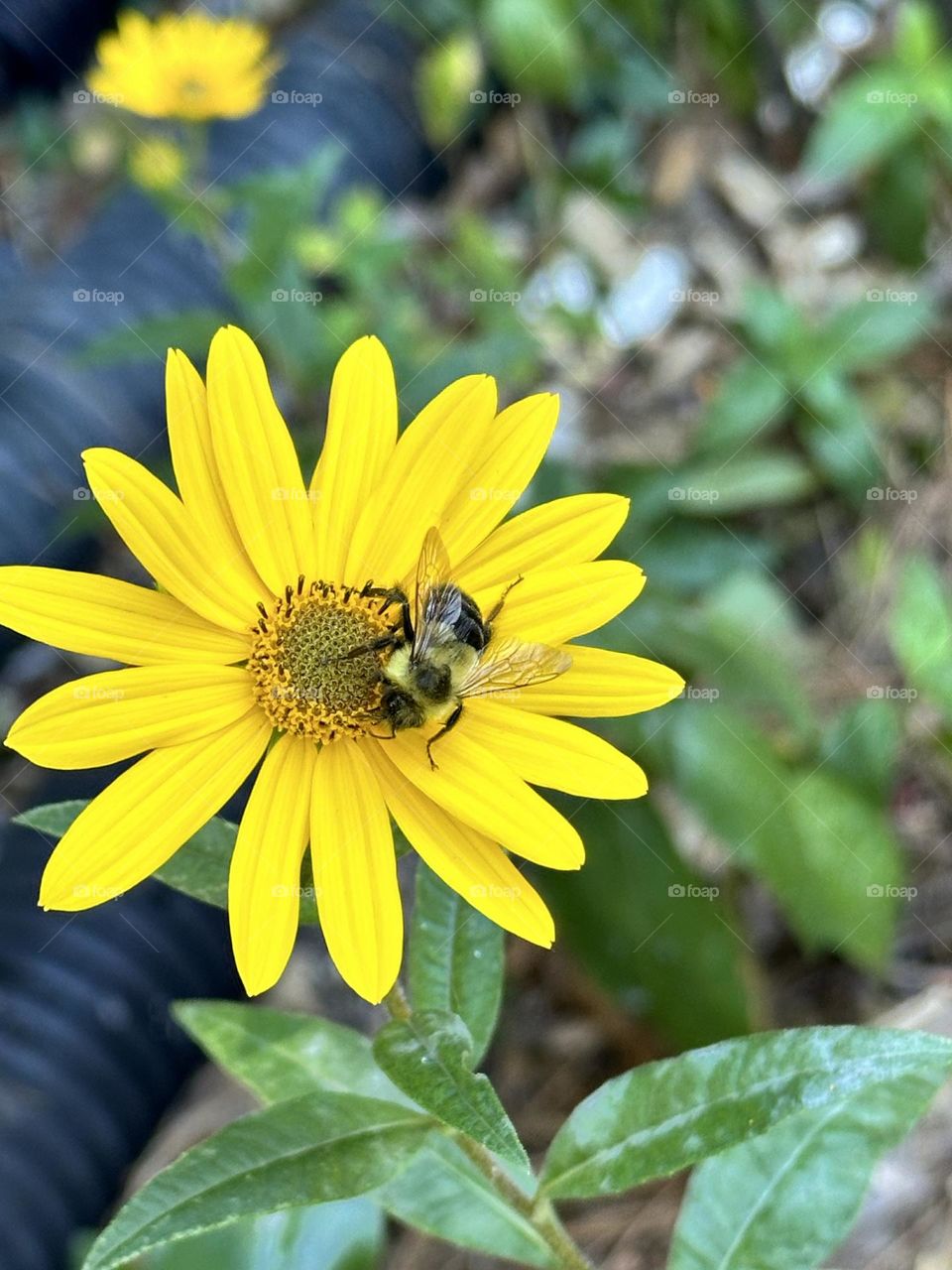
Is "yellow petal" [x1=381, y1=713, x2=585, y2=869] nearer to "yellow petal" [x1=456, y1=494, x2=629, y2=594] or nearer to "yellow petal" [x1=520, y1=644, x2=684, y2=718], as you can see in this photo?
"yellow petal" [x1=520, y1=644, x2=684, y2=718]

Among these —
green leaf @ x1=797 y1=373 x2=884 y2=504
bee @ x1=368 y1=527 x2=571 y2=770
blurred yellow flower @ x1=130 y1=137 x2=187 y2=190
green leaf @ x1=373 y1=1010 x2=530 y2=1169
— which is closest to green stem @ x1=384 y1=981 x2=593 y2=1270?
green leaf @ x1=373 y1=1010 x2=530 y2=1169

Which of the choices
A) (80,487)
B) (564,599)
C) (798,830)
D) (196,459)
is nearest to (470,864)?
(564,599)

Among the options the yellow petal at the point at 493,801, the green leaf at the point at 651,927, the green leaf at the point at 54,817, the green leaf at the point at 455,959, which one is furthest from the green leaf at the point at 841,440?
the green leaf at the point at 54,817

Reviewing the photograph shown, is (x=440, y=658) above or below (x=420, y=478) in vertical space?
below

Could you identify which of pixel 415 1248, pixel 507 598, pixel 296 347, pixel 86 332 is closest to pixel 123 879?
pixel 507 598

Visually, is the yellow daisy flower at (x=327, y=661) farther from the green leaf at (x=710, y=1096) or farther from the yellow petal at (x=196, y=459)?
the green leaf at (x=710, y=1096)

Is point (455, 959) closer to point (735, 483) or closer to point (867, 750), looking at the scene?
point (867, 750)
